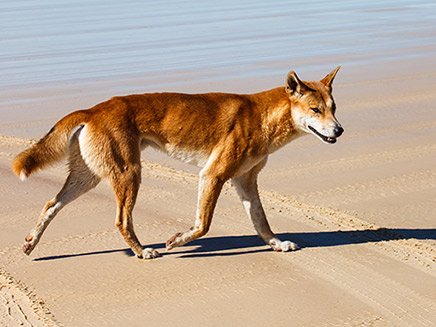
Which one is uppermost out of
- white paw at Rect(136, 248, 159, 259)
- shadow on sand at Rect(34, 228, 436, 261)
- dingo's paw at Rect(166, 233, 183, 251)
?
dingo's paw at Rect(166, 233, 183, 251)

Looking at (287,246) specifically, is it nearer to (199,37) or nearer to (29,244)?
(29,244)

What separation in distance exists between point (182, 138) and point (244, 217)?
1.34 metres

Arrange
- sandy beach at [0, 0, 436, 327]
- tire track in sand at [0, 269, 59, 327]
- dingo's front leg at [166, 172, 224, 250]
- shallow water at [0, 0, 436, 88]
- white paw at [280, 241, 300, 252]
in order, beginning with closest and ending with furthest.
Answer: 1. tire track in sand at [0, 269, 59, 327]
2. sandy beach at [0, 0, 436, 327]
3. dingo's front leg at [166, 172, 224, 250]
4. white paw at [280, 241, 300, 252]
5. shallow water at [0, 0, 436, 88]

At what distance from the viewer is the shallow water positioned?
50.6ft

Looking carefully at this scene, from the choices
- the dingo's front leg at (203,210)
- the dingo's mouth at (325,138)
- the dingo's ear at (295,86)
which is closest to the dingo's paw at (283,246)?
the dingo's front leg at (203,210)

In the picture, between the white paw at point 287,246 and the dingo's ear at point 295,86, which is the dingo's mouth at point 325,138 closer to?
the dingo's ear at point 295,86

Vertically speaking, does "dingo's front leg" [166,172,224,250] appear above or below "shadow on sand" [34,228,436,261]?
above

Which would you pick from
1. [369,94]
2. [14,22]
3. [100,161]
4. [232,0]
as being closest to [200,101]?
[100,161]

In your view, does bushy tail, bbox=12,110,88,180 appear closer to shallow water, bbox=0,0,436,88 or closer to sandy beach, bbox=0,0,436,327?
sandy beach, bbox=0,0,436,327

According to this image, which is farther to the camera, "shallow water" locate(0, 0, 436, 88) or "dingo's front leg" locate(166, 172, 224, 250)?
"shallow water" locate(0, 0, 436, 88)

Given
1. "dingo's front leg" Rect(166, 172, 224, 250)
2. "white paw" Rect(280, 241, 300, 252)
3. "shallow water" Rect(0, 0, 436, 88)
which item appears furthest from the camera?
"shallow water" Rect(0, 0, 436, 88)

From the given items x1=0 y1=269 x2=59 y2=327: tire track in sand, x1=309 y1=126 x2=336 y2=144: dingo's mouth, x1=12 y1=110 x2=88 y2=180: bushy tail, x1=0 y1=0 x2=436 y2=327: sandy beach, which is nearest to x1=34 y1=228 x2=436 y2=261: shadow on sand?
x1=0 y1=0 x2=436 y2=327: sandy beach

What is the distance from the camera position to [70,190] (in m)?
6.53

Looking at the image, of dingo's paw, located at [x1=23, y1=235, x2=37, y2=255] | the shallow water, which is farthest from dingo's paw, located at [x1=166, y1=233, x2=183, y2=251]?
the shallow water
